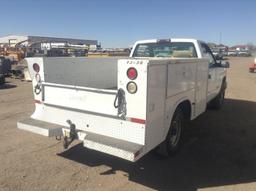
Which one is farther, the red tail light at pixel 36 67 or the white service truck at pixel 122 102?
the red tail light at pixel 36 67

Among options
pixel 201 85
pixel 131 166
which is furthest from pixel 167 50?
pixel 131 166

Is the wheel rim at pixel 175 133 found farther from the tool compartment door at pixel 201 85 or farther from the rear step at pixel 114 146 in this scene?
the rear step at pixel 114 146

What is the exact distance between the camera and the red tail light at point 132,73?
10.7 feet

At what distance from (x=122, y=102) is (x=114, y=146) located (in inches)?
22.2

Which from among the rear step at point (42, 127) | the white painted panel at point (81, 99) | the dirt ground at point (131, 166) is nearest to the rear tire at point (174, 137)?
the dirt ground at point (131, 166)

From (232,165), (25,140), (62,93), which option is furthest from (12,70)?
(232,165)

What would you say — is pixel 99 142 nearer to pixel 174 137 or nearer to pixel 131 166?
pixel 131 166

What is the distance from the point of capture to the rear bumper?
3.27 m

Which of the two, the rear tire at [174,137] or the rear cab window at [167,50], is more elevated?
the rear cab window at [167,50]

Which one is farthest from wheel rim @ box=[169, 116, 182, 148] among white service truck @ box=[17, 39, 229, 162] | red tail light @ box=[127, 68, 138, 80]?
red tail light @ box=[127, 68, 138, 80]

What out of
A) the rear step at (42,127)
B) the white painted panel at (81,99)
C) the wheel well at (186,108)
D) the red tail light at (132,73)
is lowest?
the rear step at (42,127)

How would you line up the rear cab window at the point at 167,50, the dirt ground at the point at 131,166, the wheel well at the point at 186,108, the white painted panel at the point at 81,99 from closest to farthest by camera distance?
the white painted panel at the point at 81,99
the dirt ground at the point at 131,166
the wheel well at the point at 186,108
the rear cab window at the point at 167,50

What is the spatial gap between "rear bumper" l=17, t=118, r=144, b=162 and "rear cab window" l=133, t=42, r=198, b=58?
3094 millimetres

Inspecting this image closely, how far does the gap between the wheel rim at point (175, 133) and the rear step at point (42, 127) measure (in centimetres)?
180
